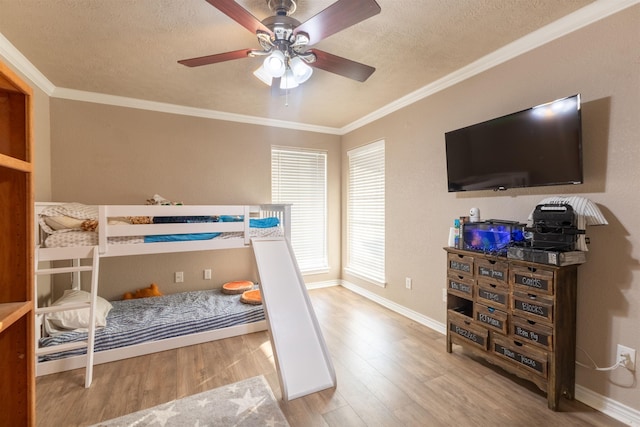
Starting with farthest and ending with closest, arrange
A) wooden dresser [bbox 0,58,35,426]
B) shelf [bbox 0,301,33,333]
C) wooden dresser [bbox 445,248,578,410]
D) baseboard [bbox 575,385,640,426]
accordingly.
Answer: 1. wooden dresser [bbox 445,248,578,410]
2. baseboard [bbox 575,385,640,426]
3. wooden dresser [bbox 0,58,35,426]
4. shelf [bbox 0,301,33,333]

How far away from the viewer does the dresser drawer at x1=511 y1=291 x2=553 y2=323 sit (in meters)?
1.78

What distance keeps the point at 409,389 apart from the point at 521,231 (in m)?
1.35

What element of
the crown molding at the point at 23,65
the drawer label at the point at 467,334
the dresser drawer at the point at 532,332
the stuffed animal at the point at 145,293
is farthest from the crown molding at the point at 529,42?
the stuffed animal at the point at 145,293

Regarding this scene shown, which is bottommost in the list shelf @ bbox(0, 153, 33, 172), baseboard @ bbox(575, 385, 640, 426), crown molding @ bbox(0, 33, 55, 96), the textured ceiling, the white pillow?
baseboard @ bbox(575, 385, 640, 426)

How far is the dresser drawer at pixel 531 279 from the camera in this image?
1.77 meters

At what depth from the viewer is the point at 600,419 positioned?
1700 millimetres

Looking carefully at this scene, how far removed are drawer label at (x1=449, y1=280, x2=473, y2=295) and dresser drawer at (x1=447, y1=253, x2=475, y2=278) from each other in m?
0.07

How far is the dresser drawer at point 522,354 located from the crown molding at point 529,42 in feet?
6.85

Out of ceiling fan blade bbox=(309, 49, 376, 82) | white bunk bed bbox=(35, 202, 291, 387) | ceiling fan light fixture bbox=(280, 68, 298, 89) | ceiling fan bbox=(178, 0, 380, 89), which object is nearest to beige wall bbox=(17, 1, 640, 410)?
white bunk bed bbox=(35, 202, 291, 387)

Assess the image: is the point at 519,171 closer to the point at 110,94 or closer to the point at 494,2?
the point at 494,2

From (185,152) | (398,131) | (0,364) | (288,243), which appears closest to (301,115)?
(398,131)

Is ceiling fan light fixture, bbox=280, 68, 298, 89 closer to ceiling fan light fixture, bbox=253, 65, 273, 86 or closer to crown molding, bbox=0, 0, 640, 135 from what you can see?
ceiling fan light fixture, bbox=253, 65, 273, 86

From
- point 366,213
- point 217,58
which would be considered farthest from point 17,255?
point 366,213

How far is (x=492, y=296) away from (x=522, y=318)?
0.23 meters
